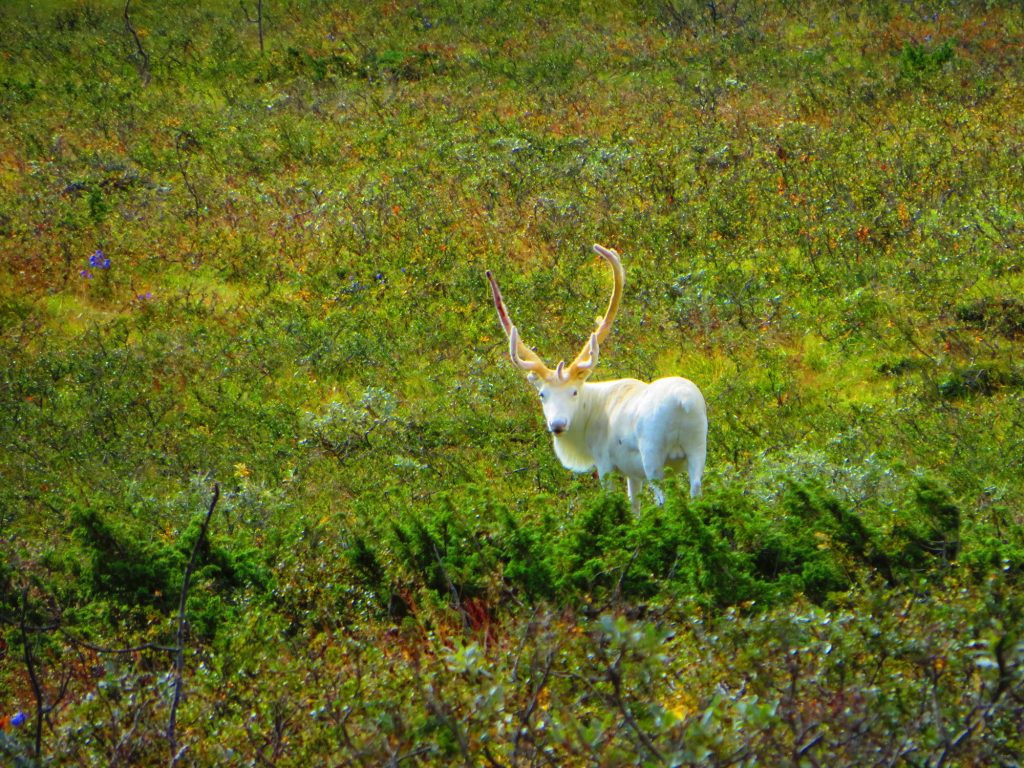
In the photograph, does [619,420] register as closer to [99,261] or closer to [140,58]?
[99,261]

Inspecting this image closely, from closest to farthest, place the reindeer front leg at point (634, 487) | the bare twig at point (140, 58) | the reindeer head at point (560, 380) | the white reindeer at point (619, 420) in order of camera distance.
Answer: the white reindeer at point (619, 420)
the reindeer head at point (560, 380)
the reindeer front leg at point (634, 487)
the bare twig at point (140, 58)

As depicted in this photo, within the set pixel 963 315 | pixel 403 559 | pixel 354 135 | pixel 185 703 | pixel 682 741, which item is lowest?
pixel 354 135

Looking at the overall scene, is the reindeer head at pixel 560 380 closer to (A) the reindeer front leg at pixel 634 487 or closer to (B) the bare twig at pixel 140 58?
(A) the reindeer front leg at pixel 634 487

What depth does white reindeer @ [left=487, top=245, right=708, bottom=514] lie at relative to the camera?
938 centimetres

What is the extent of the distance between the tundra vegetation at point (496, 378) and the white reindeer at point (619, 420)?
0.32 m

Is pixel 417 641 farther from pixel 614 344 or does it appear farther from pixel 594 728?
pixel 614 344

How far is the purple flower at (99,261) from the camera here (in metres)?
17.6

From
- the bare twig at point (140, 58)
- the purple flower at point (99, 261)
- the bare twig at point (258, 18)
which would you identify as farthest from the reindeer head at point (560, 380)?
the bare twig at point (258, 18)

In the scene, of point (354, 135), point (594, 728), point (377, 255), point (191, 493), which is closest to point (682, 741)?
point (594, 728)

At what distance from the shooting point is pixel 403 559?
813 centimetres

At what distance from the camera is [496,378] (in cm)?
1331

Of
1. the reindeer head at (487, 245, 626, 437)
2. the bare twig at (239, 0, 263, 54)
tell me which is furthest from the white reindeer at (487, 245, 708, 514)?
the bare twig at (239, 0, 263, 54)

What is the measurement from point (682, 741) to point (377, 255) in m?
13.2

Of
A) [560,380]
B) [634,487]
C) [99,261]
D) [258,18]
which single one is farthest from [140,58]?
[634,487]
